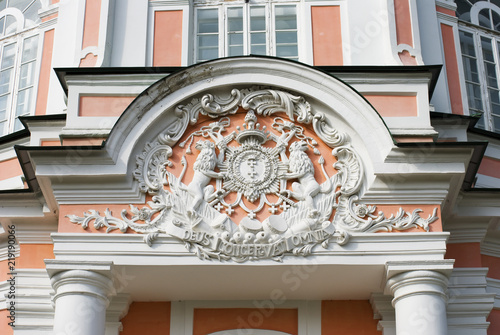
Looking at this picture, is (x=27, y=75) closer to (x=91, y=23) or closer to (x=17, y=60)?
(x=17, y=60)

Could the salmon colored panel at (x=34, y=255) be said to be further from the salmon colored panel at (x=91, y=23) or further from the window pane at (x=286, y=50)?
the window pane at (x=286, y=50)

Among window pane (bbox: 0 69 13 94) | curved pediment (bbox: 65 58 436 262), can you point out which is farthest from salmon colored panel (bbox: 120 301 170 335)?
window pane (bbox: 0 69 13 94)

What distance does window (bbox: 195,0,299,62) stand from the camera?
15.1 meters

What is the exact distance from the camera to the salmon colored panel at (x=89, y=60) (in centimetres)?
1456

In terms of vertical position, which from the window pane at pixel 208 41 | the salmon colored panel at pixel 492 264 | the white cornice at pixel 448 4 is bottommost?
the salmon colored panel at pixel 492 264

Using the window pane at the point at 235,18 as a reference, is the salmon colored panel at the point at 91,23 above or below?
below

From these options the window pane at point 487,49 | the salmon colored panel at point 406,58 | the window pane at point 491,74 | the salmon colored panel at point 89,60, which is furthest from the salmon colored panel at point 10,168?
the window pane at point 487,49

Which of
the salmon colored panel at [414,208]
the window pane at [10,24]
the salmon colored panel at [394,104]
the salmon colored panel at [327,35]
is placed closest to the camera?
the salmon colored panel at [414,208]

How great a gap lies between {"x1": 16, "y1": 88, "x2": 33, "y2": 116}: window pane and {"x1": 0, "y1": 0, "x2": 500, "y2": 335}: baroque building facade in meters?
1.95

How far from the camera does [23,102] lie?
16438 mm

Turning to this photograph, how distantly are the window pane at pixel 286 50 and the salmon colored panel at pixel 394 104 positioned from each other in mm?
1876

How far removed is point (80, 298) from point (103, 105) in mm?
2676

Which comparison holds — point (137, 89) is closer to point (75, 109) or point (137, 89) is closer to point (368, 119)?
point (75, 109)

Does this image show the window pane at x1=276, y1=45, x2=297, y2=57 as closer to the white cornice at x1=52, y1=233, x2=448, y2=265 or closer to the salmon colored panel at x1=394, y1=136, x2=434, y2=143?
the salmon colored panel at x1=394, y1=136, x2=434, y2=143
